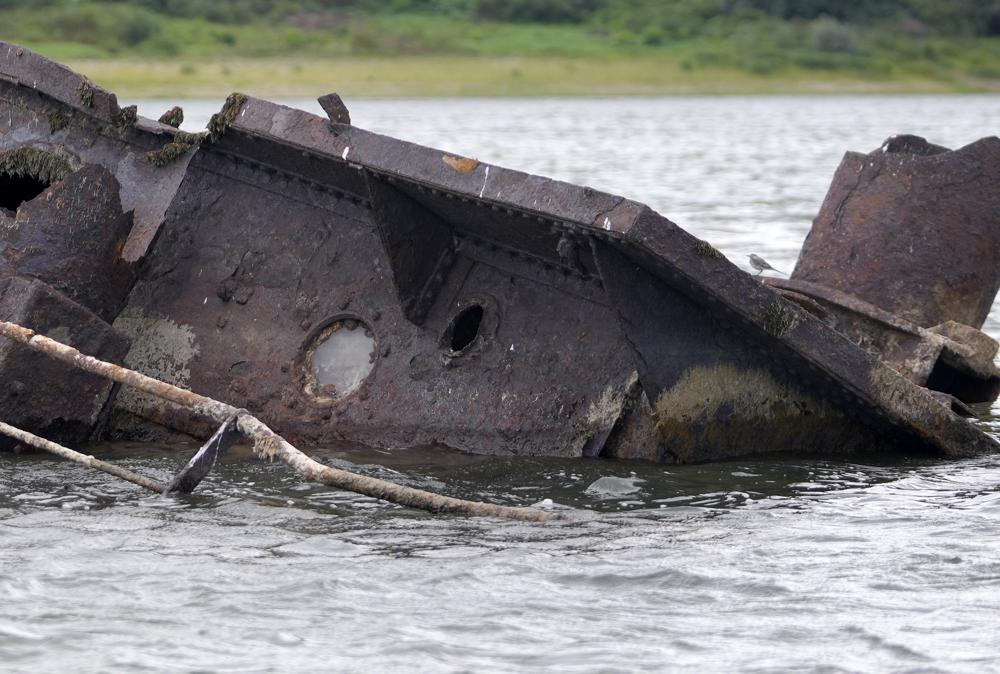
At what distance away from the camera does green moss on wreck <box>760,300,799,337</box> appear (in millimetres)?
6152

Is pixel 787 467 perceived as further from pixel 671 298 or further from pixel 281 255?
pixel 281 255

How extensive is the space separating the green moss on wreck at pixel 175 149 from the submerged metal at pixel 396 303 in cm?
1

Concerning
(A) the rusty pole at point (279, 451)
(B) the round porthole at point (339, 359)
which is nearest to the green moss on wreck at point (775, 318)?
(A) the rusty pole at point (279, 451)

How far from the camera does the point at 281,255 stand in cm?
711

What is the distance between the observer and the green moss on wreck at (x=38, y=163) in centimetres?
723

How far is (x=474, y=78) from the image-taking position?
54219mm

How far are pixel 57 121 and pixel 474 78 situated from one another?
47.6 m

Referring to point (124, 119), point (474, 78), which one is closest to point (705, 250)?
point (124, 119)

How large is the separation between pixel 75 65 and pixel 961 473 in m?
44.2

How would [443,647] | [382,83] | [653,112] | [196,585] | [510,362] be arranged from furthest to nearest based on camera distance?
[653,112] < [382,83] < [510,362] < [196,585] < [443,647]

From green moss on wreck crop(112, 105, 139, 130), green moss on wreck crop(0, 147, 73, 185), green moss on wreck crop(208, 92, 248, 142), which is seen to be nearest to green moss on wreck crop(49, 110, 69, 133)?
green moss on wreck crop(0, 147, 73, 185)

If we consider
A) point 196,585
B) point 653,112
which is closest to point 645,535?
point 196,585

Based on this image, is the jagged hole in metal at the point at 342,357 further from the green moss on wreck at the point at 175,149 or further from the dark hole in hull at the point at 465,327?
the green moss on wreck at the point at 175,149

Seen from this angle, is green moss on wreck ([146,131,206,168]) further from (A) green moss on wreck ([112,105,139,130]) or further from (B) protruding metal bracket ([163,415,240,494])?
(B) protruding metal bracket ([163,415,240,494])
